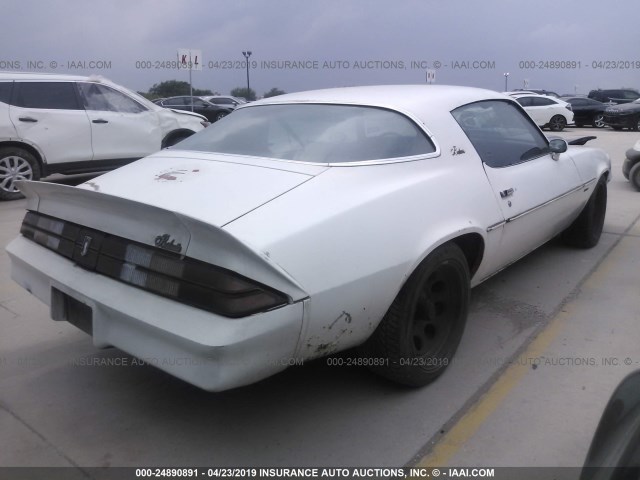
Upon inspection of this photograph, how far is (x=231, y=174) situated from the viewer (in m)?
2.69

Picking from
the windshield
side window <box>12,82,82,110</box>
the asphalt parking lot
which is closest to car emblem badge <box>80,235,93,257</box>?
the asphalt parking lot

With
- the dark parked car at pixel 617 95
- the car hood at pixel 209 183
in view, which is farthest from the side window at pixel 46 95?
the dark parked car at pixel 617 95

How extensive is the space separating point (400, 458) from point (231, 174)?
1.51m

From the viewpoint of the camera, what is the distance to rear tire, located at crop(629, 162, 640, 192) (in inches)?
327

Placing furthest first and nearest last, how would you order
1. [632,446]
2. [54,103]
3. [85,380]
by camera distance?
[54,103] → [85,380] → [632,446]

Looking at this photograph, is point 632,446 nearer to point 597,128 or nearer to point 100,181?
point 100,181

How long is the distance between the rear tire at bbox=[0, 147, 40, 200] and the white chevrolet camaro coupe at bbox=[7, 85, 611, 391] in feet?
16.3

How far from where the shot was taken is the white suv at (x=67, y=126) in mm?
7359

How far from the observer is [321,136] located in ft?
9.82

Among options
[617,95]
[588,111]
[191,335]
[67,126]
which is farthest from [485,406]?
[617,95]

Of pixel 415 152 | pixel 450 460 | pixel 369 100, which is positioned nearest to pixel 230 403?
pixel 450 460

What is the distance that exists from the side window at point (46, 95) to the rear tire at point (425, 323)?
670cm

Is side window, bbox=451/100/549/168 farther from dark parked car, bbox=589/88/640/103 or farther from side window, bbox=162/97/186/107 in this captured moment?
dark parked car, bbox=589/88/640/103

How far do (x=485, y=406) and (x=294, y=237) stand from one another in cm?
137
